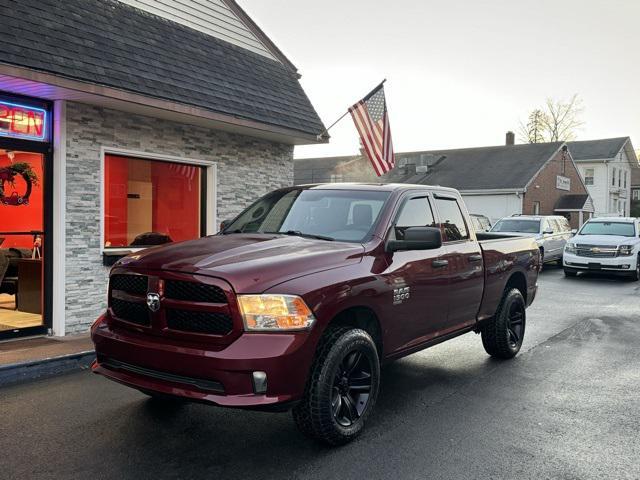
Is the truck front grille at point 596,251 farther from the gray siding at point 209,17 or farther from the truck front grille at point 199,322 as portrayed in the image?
the truck front grille at point 199,322

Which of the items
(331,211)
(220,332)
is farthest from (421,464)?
(331,211)

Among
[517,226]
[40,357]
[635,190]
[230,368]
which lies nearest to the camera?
[230,368]

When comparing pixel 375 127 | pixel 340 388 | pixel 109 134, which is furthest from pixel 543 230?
pixel 340 388

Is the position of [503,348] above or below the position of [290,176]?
below

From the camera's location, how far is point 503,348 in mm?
6680

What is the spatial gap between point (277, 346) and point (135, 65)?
19.0 ft

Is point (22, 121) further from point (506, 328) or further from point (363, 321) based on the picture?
point (506, 328)

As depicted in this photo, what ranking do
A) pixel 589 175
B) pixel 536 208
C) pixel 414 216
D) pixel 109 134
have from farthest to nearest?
pixel 589 175
pixel 536 208
pixel 109 134
pixel 414 216

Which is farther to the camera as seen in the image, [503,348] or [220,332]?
[503,348]

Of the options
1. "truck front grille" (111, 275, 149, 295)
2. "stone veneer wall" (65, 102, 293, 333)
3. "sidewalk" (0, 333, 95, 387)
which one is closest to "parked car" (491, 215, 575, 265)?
"stone veneer wall" (65, 102, 293, 333)

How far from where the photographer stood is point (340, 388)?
13.6 feet

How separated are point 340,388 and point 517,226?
1685 cm

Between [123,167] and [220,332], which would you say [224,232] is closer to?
[220,332]

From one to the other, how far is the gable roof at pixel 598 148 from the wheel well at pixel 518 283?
4088 cm
